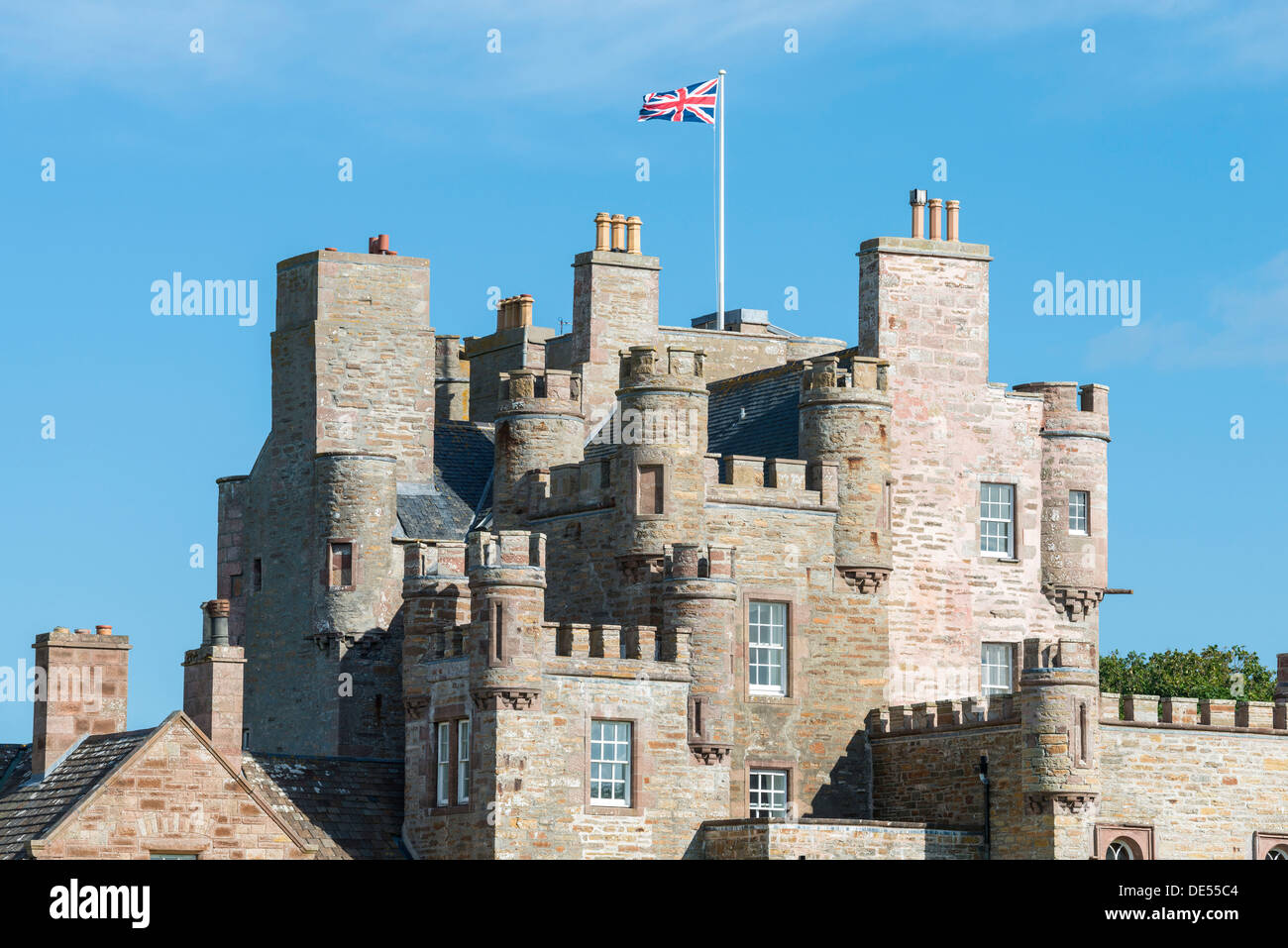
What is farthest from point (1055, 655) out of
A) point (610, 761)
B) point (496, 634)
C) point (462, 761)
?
point (462, 761)

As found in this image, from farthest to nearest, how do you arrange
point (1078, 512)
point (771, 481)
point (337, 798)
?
point (1078, 512), point (771, 481), point (337, 798)

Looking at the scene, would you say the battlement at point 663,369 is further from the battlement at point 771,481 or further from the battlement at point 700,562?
the battlement at point 700,562

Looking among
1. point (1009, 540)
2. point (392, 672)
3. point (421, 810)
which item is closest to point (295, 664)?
point (392, 672)

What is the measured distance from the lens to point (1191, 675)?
291 feet

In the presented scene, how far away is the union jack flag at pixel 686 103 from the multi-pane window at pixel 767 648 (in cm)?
1536

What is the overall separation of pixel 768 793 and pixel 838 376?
384 inches

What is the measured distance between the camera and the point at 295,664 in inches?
2537

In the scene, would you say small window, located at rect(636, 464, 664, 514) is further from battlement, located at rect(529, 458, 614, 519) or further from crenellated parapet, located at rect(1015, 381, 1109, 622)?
crenellated parapet, located at rect(1015, 381, 1109, 622)

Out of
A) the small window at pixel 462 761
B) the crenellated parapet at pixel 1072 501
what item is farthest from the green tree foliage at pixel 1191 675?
the small window at pixel 462 761

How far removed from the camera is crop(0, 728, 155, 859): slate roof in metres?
50.6

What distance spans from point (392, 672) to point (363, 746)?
208cm

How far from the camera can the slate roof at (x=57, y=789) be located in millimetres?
50625

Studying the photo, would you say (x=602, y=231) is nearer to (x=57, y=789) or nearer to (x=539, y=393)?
(x=539, y=393)
